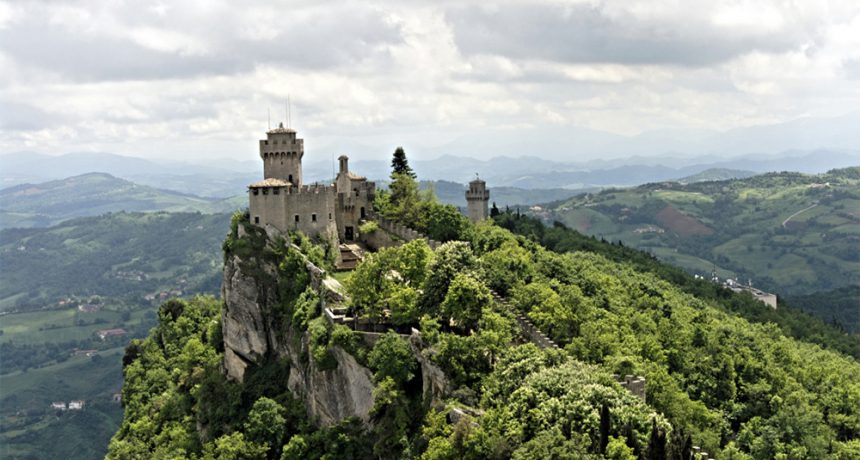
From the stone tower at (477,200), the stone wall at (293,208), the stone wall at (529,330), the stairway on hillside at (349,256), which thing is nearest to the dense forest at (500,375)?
the stone wall at (529,330)

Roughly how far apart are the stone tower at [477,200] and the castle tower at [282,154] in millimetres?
25346

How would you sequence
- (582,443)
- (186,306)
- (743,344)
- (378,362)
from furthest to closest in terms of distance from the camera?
(186,306) → (743,344) → (378,362) → (582,443)

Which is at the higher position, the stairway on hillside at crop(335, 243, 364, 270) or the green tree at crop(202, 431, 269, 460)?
the stairway on hillside at crop(335, 243, 364, 270)

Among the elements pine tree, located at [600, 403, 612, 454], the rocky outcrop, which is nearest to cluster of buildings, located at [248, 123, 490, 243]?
the rocky outcrop

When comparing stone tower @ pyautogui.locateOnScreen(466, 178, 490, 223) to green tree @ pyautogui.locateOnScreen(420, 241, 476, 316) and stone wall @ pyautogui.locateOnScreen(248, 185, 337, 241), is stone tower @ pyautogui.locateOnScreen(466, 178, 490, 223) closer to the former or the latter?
stone wall @ pyautogui.locateOnScreen(248, 185, 337, 241)

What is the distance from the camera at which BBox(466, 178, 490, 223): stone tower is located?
352ft

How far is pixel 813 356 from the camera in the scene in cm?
9531

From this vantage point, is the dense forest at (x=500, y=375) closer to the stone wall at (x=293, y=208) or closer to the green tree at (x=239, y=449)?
the green tree at (x=239, y=449)

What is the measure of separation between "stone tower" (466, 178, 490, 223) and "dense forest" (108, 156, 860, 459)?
5872mm

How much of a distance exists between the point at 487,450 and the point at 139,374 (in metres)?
73.0

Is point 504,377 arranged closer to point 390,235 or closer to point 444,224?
point 444,224

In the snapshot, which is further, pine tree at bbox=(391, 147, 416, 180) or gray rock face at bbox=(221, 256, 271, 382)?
pine tree at bbox=(391, 147, 416, 180)

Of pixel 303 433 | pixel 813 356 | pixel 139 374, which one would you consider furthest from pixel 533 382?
pixel 139 374

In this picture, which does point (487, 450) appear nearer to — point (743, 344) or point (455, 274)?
point (455, 274)
